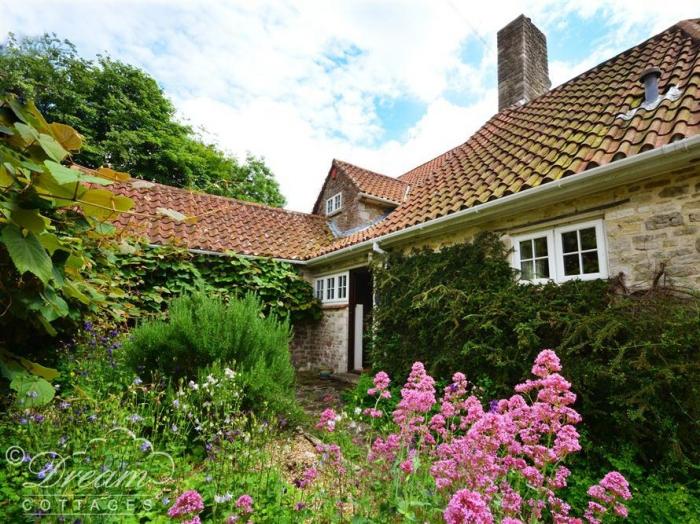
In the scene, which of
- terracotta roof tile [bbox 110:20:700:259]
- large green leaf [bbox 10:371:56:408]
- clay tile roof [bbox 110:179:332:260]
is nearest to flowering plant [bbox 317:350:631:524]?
large green leaf [bbox 10:371:56:408]

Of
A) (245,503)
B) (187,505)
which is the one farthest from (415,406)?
(187,505)

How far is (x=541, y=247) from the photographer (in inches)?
193

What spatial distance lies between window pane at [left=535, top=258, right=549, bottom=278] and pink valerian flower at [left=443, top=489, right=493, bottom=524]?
4.29 m

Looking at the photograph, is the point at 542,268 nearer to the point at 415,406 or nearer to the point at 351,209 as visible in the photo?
the point at 415,406

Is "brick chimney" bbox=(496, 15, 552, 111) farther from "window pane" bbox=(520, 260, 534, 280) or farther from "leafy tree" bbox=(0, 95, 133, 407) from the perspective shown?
"leafy tree" bbox=(0, 95, 133, 407)

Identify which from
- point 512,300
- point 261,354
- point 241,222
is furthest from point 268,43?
point 241,222

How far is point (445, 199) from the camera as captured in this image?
651 centimetres

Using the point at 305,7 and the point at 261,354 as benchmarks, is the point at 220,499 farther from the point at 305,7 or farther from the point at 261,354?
the point at 305,7

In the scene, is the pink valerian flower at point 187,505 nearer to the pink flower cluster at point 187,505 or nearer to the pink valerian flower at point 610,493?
the pink flower cluster at point 187,505

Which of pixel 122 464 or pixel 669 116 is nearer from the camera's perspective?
pixel 122 464

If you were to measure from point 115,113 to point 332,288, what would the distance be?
15171 mm

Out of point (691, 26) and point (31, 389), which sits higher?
point (691, 26)

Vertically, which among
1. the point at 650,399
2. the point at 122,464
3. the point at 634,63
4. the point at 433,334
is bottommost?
the point at 122,464

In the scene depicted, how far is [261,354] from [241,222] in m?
7.01
